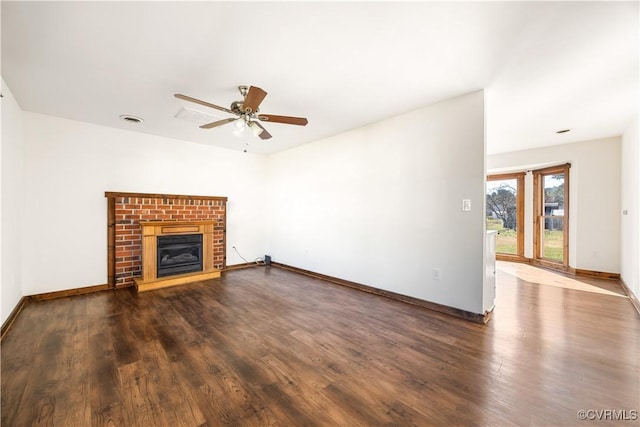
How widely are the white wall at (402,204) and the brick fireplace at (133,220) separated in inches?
79.0

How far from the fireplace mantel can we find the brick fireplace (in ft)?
0.11

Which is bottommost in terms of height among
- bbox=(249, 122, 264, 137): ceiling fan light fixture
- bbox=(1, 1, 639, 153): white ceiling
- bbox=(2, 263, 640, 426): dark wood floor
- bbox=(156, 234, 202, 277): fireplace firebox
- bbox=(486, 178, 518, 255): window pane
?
bbox=(2, 263, 640, 426): dark wood floor

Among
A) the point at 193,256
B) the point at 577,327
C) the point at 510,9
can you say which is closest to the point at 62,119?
the point at 193,256

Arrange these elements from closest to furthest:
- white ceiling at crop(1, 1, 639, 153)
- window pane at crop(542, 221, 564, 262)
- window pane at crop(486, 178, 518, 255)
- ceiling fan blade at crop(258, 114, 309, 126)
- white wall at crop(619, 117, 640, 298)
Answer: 1. white ceiling at crop(1, 1, 639, 153)
2. ceiling fan blade at crop(258, 114, 309, 126)
3. white wall at crop(619, 117, 640, 298)
4. window pane at crop(542, 221, 564, 262)
5. window pane at crop(486, 178, 518, 255)

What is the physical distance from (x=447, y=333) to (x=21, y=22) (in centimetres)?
417

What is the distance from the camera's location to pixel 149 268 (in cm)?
386

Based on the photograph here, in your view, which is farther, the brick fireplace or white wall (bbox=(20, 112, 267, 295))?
the brick fireplace

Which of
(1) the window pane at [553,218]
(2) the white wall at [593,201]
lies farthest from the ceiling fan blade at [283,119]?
(1) the window pane at [553,218]

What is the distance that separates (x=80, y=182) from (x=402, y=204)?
15.0ft

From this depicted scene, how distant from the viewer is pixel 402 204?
3383 millimetres

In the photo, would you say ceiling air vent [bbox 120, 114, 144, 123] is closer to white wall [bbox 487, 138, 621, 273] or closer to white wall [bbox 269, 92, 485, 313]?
white wall [bbox 269, 92, 485, 313]

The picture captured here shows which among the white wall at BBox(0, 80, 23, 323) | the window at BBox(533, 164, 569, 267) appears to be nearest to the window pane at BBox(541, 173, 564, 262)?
the window at BBox(533, 164, 569, 267)

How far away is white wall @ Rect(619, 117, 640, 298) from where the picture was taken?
3.30m

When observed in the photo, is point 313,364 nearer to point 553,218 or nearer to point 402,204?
point 402,204
